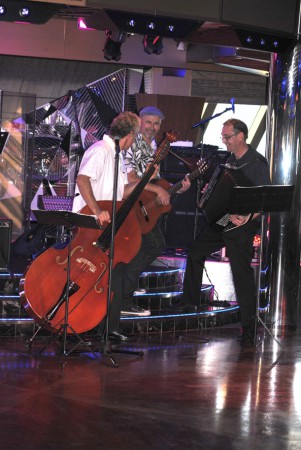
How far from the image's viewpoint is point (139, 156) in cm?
777

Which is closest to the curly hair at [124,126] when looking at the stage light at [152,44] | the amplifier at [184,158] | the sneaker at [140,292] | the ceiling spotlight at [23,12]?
the ceiling spotlight at [23,12]

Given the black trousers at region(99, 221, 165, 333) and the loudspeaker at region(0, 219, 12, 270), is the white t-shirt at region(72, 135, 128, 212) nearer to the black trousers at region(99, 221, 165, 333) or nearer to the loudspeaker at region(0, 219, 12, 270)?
the black trousers at region(99, 221, 165, 333)

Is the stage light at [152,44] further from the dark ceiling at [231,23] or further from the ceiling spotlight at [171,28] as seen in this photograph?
the ceiling spotlight at [171,28]

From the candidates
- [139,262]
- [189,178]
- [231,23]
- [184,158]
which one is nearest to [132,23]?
[231,23]

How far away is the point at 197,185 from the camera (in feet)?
36.5

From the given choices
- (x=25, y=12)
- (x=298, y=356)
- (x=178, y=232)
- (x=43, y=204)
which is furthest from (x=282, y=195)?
(x=178, y=232)

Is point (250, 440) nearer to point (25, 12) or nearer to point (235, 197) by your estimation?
point (235, 197)

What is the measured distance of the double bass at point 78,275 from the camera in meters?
6.46

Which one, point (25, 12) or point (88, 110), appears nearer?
point (25, 12)

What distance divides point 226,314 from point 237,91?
570cm

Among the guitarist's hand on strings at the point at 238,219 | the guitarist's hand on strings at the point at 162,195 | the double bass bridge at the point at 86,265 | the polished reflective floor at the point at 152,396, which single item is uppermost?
the guitarist's hand on strings at the point at 162,195

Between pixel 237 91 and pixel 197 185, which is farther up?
pixel 237 91

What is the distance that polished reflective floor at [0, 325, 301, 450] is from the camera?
15.1 ft

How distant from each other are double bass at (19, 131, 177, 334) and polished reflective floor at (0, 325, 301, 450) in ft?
1.10
